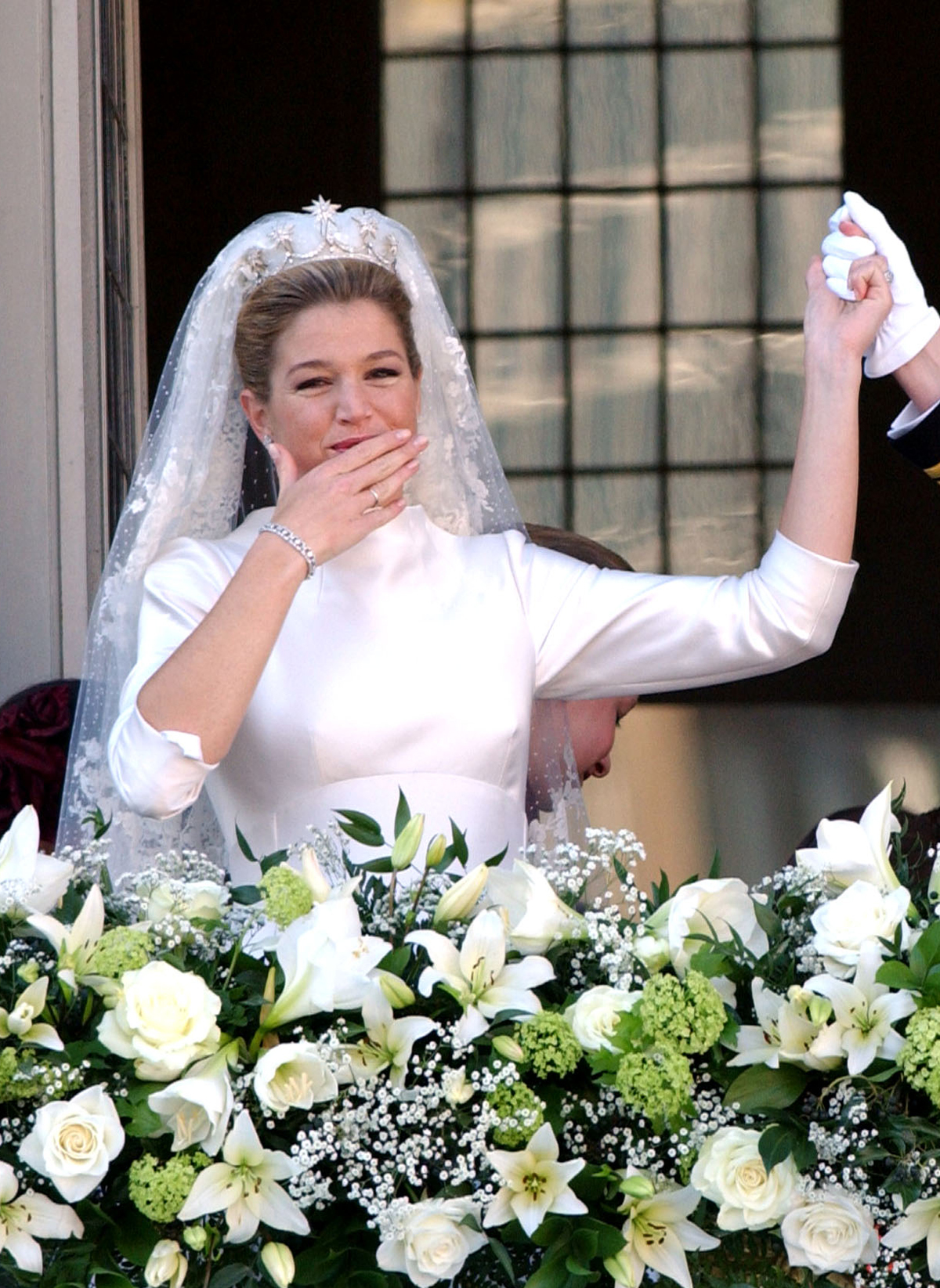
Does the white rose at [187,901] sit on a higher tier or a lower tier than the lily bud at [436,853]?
lower

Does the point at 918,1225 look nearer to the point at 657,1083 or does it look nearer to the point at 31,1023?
the point at 657,1083

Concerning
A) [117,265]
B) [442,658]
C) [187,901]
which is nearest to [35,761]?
[442,658]

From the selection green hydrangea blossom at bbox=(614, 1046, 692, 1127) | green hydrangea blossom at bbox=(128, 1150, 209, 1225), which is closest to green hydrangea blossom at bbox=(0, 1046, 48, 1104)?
green hydrangea blossom at bbox=(128, 1150, 209, 1225)

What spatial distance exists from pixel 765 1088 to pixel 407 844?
352 mm

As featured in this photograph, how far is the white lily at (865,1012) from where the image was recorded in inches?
61.8

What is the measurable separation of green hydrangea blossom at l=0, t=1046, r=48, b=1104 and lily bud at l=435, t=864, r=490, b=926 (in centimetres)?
33

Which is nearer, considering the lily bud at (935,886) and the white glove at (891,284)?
the lily bud at (935,886)

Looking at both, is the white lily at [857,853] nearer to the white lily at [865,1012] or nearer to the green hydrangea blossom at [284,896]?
the white lily at [865,1012]

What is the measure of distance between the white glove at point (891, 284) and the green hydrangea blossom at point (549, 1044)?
3.23 ft

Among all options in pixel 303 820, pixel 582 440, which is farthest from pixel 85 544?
pixel 582 440

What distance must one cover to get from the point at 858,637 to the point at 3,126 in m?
3.15

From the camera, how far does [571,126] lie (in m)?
6.20

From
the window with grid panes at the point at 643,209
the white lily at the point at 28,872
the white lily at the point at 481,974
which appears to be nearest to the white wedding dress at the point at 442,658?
the white lily at the point at 28,872

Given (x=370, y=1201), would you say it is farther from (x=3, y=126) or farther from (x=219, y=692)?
(x=3, y=126)
